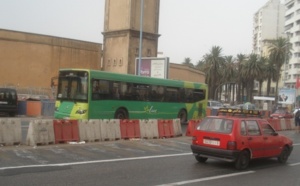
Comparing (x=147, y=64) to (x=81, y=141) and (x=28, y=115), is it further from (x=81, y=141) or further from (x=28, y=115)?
(x=81, y=141)

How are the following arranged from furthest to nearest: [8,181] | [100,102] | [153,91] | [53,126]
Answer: [153,91] → [100,102] → [53,126] → [8,181]

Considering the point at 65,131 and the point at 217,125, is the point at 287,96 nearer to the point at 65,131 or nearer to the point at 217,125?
the point at 65,131

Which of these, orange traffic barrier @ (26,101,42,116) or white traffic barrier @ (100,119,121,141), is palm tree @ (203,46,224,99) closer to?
orange traffic barrier @ (26,101,42,116)

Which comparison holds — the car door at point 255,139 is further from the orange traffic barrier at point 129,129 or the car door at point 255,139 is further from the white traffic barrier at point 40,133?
the white traffic barrier at point 40,133

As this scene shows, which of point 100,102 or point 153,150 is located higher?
point 100,102

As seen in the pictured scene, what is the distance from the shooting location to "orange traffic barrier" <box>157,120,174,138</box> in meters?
18.9

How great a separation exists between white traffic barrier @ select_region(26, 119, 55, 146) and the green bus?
5.51 metres

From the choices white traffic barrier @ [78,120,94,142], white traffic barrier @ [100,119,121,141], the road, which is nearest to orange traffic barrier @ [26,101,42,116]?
white traffic barrier @ [100,119,121,141]

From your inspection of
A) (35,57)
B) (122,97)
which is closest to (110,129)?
(122,97)

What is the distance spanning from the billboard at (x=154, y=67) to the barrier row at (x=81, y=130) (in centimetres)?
1373

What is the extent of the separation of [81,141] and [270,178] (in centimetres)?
729

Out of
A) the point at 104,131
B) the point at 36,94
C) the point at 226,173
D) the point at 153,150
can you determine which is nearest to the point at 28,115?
the point at 36,94

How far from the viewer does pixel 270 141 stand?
41.5 ft

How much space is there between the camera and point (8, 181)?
8.45 m
